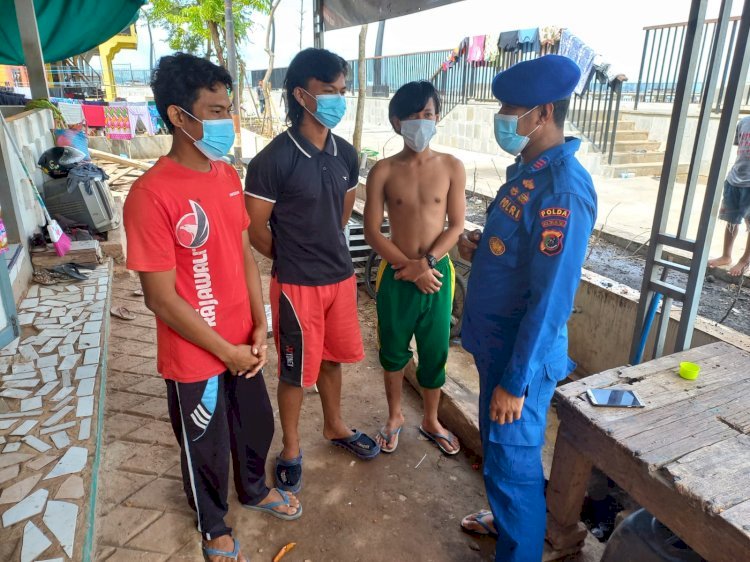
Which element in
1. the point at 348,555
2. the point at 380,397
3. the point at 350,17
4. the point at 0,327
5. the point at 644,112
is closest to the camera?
the point at 348,555

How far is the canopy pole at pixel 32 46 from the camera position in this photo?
19.0ft

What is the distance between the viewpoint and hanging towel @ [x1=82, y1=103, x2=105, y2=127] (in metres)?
14.7

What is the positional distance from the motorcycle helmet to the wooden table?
19.7 feet

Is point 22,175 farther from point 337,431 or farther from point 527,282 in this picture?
point 527,282

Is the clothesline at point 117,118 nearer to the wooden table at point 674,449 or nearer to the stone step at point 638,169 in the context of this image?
the stone step at point 638,169

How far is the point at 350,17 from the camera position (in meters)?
4.08

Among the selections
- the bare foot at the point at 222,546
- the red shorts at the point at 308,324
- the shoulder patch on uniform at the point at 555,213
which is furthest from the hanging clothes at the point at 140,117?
the shoulder patch on uniform at the point at 555,213

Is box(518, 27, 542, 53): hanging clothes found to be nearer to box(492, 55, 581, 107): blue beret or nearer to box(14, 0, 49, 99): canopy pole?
box(14, 0, 49, 99): canopy pole

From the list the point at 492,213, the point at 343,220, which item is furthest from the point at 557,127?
the point at 343,220

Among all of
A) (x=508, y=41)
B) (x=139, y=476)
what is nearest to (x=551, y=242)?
(x=139, y=476)

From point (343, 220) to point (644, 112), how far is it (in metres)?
9.06

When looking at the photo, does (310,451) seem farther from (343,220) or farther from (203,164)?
(203,164)

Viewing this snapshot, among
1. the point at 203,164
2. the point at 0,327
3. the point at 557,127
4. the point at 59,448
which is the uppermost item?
the point at 557,127

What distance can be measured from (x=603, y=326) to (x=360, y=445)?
6.34 feet
